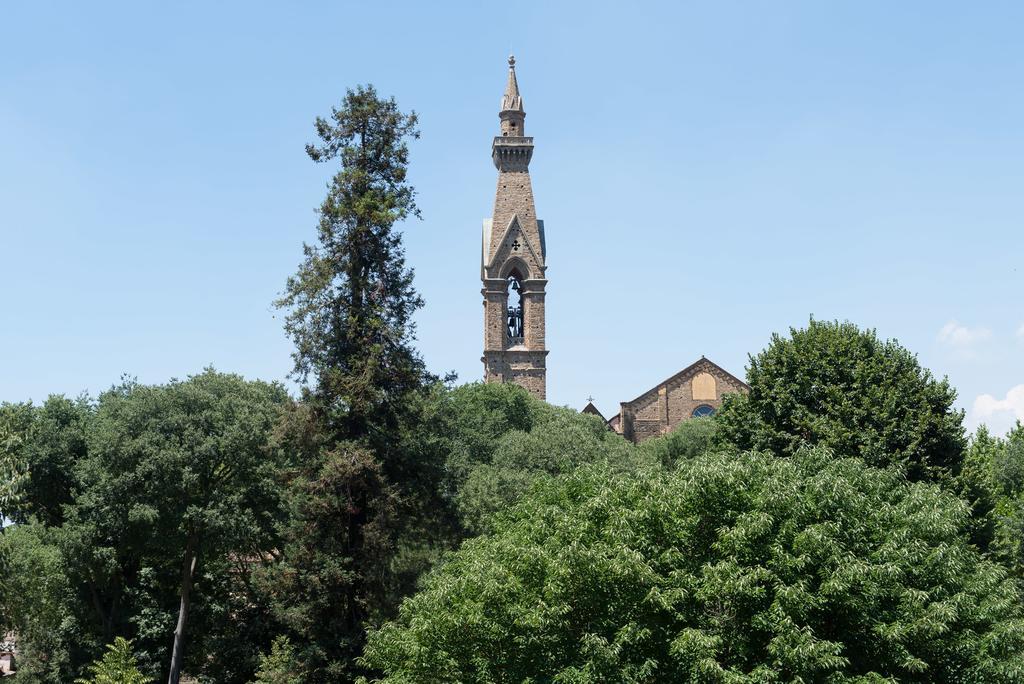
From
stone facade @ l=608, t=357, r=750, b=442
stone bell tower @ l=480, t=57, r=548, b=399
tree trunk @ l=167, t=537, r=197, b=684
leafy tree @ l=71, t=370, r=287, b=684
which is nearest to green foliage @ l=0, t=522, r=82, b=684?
leafy tree @ l=71, t=370, r=287, b=684

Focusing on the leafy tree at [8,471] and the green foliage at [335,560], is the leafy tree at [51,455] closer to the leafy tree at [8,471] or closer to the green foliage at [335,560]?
the green foliage at [335,560]

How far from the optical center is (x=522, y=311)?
73.8 metres

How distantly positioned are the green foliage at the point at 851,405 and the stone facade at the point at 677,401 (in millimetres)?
43000

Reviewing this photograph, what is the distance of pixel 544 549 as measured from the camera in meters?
19.7

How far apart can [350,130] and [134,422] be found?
11934 millimetres

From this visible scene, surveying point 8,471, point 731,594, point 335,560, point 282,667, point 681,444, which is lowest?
point 282,667

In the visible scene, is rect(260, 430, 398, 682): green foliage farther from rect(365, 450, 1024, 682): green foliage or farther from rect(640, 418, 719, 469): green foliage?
rect(640, 418, 719, 469): green foliage

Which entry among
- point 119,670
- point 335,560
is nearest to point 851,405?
point 335,560

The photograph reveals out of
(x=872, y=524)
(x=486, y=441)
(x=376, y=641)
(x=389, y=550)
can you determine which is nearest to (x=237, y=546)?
(x=389, y=550)

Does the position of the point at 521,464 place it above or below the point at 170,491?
above

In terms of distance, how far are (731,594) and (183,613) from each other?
2240 centimetres

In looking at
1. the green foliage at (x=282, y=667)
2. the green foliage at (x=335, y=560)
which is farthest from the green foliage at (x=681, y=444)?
the green foliage at (x=282, y=667)

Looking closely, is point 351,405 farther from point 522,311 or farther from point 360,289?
point 522,311

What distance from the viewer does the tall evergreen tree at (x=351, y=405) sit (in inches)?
1126
